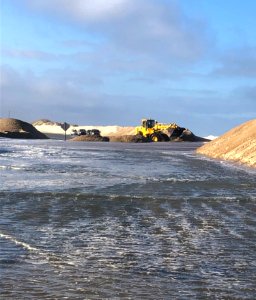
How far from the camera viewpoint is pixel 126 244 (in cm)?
802

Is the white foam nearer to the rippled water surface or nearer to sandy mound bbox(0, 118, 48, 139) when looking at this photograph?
the rippled water surface

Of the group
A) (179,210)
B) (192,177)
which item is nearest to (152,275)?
(179,210)

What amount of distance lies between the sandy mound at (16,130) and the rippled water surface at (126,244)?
124778 millimetres

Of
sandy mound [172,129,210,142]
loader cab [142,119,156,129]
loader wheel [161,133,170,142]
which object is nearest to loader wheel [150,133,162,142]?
loader wheel [161,133,170,142]

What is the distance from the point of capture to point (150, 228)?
9516 millimetres

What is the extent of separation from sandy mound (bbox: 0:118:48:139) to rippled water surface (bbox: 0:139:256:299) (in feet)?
409

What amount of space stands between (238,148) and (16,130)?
118m

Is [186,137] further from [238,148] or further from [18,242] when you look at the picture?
[18,242]

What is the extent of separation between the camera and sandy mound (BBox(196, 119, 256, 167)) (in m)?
32.7

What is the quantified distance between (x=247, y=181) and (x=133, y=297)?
14814 millimetres

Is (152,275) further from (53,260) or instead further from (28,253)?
(28,253)

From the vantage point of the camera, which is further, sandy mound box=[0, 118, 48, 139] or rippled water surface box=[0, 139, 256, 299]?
sandy mound box=[0, 118, 48, 139]

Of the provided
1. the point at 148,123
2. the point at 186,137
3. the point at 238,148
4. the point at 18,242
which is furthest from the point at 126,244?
the point at 186,137

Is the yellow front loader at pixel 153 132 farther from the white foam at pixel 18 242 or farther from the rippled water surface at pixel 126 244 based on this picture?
the white foam at pixel 18 242
